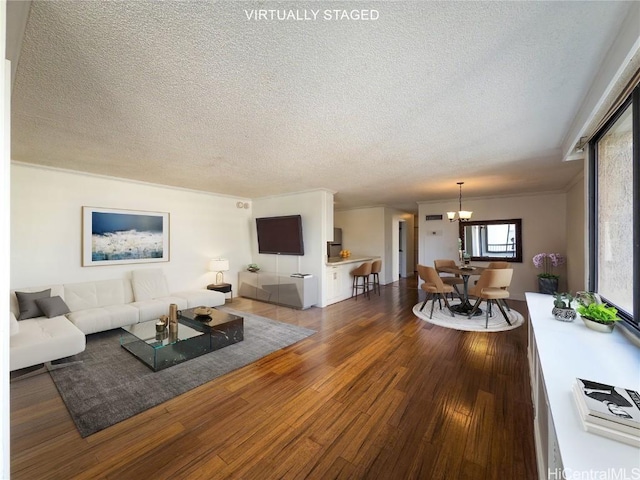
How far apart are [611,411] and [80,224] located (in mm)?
5988

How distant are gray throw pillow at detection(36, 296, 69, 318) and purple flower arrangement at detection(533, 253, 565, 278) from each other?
8289 mm

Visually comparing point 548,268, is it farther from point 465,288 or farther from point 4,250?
point 4,250

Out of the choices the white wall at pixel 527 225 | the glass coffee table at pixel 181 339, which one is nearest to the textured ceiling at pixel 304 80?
the glass coffee table at pixel 181 339

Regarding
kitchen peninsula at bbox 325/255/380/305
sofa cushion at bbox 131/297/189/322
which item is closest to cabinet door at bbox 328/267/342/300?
kitchen peninsula at bbox 325/255/380/305

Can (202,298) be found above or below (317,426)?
above

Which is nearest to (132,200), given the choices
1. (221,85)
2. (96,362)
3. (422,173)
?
(96,362)

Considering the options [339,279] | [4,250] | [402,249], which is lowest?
[339,279]

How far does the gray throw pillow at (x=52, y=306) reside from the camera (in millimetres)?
3398

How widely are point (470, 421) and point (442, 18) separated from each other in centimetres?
Answer: 269

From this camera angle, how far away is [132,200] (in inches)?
185

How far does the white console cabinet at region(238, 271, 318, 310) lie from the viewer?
5300 millimetres

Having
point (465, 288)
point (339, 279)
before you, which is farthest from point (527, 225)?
point (339, 279)

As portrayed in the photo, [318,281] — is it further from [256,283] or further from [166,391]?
[166,391]

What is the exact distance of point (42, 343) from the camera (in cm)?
265
